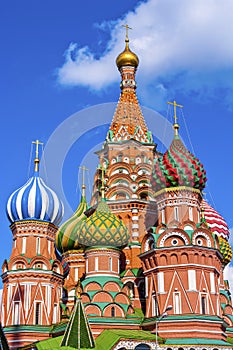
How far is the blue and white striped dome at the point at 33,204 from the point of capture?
32.9 metres

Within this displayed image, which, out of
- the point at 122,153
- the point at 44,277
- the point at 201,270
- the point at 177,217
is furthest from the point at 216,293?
the point at 122,153

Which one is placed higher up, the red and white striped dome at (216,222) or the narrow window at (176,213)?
the red and white striped dome at (216,222)

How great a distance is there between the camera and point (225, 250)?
38.5m

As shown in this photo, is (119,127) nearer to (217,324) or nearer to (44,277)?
(44,277)

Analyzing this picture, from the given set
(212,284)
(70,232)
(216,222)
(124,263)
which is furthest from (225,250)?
(70,232)

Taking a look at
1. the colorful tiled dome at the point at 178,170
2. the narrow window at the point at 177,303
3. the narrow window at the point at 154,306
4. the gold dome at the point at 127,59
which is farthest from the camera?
the gold dome at the point at 127,59

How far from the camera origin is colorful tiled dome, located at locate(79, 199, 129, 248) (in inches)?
1230

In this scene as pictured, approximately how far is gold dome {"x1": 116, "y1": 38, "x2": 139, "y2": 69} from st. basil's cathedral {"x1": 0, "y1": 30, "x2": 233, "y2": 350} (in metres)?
5.08

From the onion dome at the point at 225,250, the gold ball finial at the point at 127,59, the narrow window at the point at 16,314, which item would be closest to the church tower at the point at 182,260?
the narrow window at the point at 16,314

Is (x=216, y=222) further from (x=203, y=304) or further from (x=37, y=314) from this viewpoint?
(x=37, y=314)

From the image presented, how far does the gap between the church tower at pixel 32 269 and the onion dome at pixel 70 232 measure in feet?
9.19

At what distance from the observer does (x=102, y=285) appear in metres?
29.9

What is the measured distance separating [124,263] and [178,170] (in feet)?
22.5

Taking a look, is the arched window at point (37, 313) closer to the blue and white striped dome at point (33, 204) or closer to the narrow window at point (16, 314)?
the narrow window at point (16, 314)
